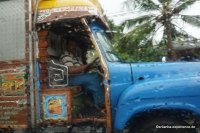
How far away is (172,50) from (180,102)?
1611 cm

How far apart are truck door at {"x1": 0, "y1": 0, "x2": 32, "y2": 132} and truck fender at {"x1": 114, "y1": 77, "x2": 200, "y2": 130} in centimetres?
156

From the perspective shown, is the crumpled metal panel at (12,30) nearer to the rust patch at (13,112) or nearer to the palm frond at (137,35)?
the rust patch at (13,112)

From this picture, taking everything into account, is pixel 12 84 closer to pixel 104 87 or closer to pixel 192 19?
pixel 104 87

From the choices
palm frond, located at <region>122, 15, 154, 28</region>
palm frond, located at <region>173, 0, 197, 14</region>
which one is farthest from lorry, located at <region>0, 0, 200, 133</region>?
palm frond, located at <region>173, 0, 197, 14</region>

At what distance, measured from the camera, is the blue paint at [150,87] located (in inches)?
184

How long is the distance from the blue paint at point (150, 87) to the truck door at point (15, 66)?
47.0 inches

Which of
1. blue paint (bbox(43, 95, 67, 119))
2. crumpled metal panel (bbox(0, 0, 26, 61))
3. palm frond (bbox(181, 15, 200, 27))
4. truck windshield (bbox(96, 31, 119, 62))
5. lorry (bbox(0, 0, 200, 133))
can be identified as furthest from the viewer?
palm frond (bbox(181, 15, 200, 27))

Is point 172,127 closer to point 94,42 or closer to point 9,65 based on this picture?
point 94,42

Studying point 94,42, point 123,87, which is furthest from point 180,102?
point 94,42

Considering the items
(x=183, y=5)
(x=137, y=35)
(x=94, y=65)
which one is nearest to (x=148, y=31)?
(x=137, y=35)

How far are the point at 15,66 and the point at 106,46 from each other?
1.44 metres

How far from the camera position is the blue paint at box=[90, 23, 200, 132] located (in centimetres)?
468

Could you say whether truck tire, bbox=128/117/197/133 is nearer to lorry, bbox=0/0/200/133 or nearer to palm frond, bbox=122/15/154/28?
lorry, bbox=0/0/200/133

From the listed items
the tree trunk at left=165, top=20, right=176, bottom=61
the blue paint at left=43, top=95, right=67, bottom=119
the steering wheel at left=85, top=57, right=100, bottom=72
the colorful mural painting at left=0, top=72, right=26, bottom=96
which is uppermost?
the tree trunk at left=165, top=20, right=176, bottom=61
